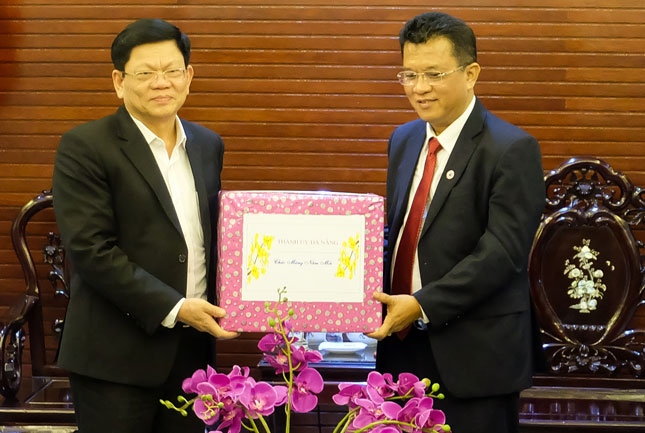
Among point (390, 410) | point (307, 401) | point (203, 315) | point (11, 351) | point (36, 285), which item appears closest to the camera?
point (390, 410)

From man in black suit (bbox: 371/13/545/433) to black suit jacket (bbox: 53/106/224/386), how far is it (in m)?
0.57

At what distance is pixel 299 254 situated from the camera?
6.85ft

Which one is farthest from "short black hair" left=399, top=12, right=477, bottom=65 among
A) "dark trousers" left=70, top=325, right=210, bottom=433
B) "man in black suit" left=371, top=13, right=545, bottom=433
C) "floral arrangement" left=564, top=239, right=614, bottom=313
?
"floral arrangement" left=564, top=239, right=614, bottom=313

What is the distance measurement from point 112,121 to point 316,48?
128 centimetres

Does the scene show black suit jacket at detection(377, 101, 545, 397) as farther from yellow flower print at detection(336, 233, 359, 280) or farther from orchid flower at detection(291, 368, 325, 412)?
orchid flower at detection(291, 368, 325, 412)

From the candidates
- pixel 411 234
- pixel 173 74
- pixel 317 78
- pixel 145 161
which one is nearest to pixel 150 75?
pixel 173 74

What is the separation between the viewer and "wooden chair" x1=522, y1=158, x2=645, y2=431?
312cm

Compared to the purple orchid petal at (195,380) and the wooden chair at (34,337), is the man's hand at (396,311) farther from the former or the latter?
the wooden chair at (34,337)

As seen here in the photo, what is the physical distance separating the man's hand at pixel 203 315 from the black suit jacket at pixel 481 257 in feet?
1.66

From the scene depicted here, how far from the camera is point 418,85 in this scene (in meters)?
2.17

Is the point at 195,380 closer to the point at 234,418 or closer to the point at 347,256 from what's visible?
the point at 234,418

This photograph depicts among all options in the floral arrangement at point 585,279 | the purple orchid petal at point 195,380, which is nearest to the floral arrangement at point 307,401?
the purple orchid petal at point 195,380

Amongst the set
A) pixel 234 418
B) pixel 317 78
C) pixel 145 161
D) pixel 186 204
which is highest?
pixel 317 78

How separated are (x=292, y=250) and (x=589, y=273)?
156 centimetres
